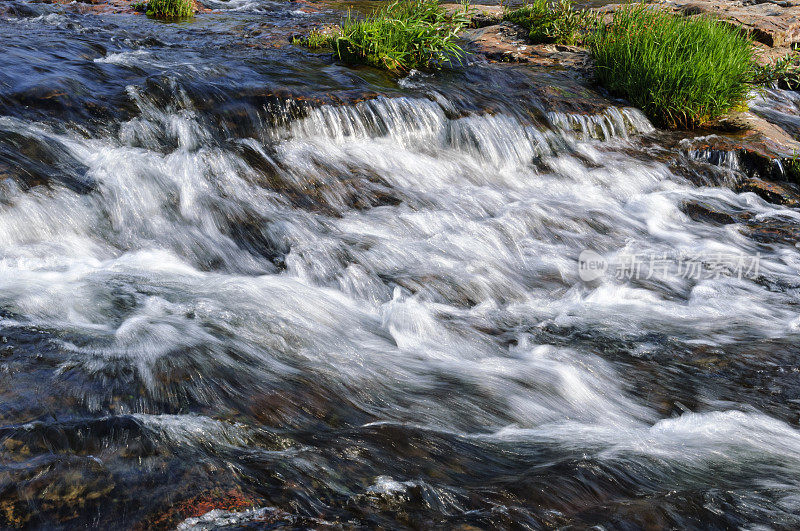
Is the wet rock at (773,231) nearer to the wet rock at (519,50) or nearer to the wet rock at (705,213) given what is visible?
Result: the wet rock at (705,213)

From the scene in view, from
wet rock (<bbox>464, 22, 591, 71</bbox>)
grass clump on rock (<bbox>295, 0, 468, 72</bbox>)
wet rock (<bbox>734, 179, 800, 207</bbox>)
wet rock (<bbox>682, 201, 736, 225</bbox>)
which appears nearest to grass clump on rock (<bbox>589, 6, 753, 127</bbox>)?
wet rock (<bbox>464, 22, 591, 71</bbox>)

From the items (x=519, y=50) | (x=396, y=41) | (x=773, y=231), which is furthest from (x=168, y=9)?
(x=773, y=231)

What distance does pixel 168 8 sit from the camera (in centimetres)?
1045

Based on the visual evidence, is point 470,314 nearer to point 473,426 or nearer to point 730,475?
point 473,426

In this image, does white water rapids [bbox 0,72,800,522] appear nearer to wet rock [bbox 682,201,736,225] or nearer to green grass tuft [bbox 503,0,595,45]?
wet rock [bbox 682,201,736,225]

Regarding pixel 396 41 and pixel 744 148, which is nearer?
pixel 744 148

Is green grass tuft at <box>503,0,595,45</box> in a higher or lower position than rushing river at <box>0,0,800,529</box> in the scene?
higher

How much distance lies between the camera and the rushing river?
2.22 m

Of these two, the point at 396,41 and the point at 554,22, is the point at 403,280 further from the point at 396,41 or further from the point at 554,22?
the point at 554,22

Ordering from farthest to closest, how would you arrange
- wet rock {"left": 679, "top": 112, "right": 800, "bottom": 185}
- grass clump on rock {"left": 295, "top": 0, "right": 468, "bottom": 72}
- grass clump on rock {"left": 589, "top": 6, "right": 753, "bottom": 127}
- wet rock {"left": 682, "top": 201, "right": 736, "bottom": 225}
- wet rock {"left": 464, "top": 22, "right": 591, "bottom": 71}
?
1. wet rock {"left": 464, "top": 22, "right": 591, "bottom": 71}
2. grass clump on rock {"left": 295, "top": 0, "right": 468, "bottom": 72}
3. grass clump on rock {"left": 589, "top": 6, "right": 753, "bottom": 127}
4. wet rock {"left": 679, "top": 112, "right": 800, "bottom": 185}
5. wet rock {"left": 682, "top": 201, "right": 736, "bottom": 225}

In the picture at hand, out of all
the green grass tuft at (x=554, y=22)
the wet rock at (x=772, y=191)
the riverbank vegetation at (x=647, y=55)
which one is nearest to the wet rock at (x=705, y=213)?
the wet rock at (x=772, y=191)

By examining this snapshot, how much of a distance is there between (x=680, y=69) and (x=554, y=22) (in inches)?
111

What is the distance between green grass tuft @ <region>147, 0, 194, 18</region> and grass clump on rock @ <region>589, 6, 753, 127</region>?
6759mm

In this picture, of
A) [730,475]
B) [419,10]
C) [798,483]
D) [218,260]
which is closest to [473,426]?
[730,475]
